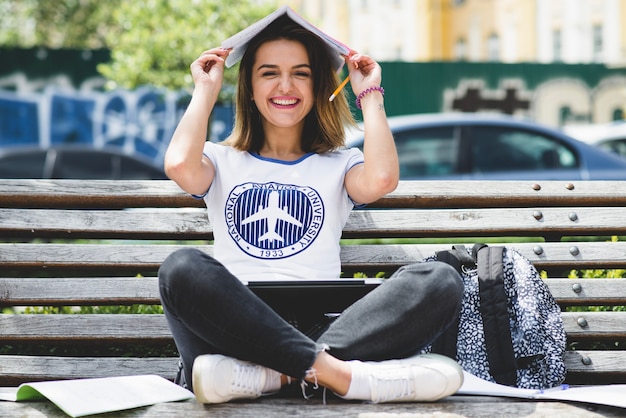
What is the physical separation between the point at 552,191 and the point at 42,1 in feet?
96.6

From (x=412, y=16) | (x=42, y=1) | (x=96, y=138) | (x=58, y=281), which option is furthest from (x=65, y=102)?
(x=412, y=16)

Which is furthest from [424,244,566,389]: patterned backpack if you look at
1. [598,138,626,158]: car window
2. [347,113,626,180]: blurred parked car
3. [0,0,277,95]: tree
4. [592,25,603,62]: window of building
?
[592,25,603,62]: window of building

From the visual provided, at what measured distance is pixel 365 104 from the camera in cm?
321

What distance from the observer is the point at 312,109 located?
3520mm

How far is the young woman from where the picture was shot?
8.16 feet

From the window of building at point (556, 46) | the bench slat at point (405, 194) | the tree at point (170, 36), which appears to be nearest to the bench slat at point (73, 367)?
the bench slat at point (405, 194)

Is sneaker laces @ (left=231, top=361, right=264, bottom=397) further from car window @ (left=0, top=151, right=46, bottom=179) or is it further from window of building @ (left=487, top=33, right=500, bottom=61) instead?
window of building @ (left=487, top=33, right=500, bottom=61)

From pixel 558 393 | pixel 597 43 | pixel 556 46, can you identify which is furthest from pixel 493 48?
pixel 558 393

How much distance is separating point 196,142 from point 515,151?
595 cm

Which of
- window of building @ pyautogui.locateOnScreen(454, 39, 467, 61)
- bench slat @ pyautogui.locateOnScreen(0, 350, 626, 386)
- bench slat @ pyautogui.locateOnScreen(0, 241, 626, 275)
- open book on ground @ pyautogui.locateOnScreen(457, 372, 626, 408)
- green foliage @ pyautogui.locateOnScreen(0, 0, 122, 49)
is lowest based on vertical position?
bench slat @ pyautogui.locateOnScreen(0, 350, 626, 386)

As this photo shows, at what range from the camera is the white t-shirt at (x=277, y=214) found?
121 inches

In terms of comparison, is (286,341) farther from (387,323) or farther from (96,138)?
(96,138)

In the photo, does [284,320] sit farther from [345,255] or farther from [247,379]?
[345,255]

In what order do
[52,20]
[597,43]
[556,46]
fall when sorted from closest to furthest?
[597,43]
[556,46]
[52,20]
